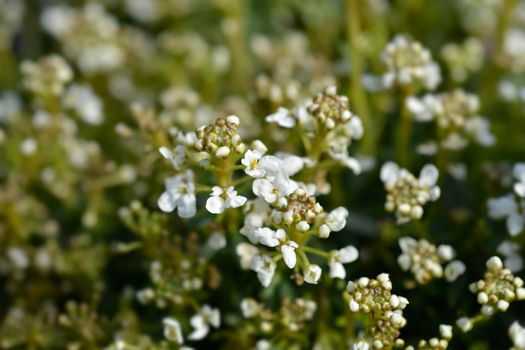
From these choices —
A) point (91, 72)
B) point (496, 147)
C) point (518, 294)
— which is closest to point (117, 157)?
point (91, 72)

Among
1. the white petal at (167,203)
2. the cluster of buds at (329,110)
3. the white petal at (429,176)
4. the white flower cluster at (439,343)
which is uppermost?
the cluster of buds at (329,110)

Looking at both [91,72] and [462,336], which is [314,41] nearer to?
[91,72]

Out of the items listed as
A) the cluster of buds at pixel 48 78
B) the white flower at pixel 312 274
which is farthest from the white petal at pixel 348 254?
the cluster of buds at pixel 48 78

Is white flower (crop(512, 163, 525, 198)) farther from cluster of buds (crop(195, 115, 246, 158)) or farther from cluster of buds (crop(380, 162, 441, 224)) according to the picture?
cluster of buds (crop(195, 115, 246, 158))

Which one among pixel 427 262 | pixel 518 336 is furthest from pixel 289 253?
pixel 518 336

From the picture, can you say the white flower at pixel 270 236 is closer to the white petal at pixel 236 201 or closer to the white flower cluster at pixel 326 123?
the white petal at pixel 236 201

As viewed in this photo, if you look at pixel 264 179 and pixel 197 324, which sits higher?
pixel 264 179

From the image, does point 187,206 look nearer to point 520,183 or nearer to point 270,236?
point 270,236
